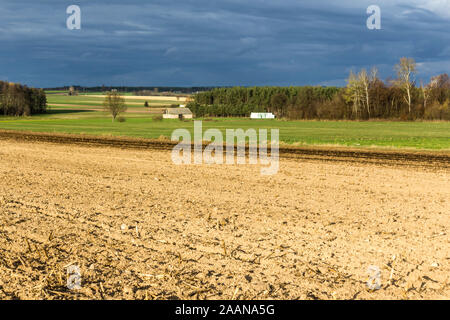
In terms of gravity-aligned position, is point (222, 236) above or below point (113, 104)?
below

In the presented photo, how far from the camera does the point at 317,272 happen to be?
7.51 m

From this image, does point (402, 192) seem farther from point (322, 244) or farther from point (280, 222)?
point (322, 244)

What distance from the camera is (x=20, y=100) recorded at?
115562mm

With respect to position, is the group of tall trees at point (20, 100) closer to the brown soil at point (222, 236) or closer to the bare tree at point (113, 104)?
the bare tree at point (113, 104)

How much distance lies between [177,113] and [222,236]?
4186 inches

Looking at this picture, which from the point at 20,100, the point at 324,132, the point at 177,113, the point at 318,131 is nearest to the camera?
the point at 324,132

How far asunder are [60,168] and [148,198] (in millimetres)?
8544

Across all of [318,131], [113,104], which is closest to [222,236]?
[318,131]

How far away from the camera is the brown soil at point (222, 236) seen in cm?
692
